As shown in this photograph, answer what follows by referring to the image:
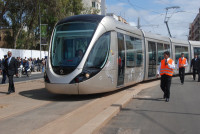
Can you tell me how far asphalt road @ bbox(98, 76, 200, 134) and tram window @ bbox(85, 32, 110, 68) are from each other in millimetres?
1811

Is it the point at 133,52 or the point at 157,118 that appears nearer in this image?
the point at 157,118

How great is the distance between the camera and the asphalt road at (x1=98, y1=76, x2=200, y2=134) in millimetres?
5652

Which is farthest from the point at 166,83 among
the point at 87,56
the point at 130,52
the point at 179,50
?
the point at 179,50

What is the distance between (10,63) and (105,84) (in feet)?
14.6

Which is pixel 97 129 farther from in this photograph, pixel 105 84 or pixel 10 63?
pixel 10 63

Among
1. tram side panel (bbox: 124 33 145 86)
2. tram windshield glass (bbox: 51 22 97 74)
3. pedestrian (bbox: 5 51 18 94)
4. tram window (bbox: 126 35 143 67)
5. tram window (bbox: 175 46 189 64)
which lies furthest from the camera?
tram window (bbox: 175 46 189 64)

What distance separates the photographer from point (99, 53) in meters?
9.45

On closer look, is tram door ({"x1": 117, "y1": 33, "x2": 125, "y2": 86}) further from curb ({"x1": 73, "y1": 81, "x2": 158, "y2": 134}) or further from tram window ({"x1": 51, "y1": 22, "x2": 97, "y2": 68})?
curb ({"x1": 73, "y1": 81, "x2": 158, "y2": 134})

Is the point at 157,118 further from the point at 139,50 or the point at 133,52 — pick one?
the point at 139,50

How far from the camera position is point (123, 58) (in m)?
11.1

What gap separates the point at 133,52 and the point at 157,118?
6294mm

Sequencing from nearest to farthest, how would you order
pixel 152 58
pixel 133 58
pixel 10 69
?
1. pixel 10 69
2. pixel 133 58
3. pixel 152 58

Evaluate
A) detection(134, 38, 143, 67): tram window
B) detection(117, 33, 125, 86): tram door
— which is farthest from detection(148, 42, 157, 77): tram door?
detection(117, 33, 125, 86): tram door

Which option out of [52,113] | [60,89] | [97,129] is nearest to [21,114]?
[52,113]
